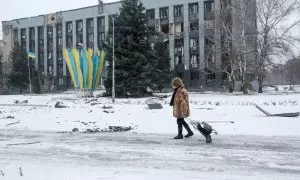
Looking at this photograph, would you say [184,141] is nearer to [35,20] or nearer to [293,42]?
[293,42]

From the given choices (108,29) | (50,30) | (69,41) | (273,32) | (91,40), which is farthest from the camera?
(50,30)

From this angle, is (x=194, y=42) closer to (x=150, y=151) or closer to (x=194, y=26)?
(x=194, y=26)

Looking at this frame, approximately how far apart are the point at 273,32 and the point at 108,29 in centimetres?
2030

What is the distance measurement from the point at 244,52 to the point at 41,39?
2127 inches

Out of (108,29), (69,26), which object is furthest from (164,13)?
(69,26)

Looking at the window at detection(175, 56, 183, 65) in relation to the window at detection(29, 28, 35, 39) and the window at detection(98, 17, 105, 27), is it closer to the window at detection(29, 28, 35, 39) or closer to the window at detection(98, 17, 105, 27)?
the window at detection(98, 17, 105, 27)

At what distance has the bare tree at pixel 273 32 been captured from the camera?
33.2 meters

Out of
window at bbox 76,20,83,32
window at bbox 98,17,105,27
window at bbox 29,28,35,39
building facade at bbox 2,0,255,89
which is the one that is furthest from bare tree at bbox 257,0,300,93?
window at bbox 29,28,35,39

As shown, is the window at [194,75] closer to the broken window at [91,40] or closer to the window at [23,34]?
the broken window at [91,40]

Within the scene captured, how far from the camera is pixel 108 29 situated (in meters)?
44.2

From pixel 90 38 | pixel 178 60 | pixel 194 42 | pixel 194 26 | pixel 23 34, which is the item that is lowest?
pixel 178 60

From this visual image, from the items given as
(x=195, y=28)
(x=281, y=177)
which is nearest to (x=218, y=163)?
(x=281, y=177)

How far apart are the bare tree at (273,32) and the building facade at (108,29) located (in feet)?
14.5

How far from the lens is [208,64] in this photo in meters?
39.3
